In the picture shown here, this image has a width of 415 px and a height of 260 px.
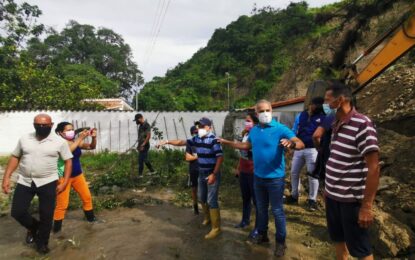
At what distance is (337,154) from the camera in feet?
10.6

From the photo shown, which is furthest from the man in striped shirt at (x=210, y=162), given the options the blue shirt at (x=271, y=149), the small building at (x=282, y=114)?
the small building at (x=282, y=114)

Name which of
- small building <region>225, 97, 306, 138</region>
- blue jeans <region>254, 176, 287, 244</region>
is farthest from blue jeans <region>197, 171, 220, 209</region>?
small building <region>225, 97, 306, 138</region>

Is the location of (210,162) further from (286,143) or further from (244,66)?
(244,66)

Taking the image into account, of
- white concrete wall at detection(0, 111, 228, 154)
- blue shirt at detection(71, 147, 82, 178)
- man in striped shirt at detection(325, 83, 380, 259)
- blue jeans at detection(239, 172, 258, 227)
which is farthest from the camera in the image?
white concrete wall at detection(0, 111, 228, 154)

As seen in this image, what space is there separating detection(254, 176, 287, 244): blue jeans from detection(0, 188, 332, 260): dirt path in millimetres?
399

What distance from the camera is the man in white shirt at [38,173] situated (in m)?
4.87

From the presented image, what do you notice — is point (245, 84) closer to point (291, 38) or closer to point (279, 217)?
point (291, 38)

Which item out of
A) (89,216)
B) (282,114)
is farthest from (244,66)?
(89,216)

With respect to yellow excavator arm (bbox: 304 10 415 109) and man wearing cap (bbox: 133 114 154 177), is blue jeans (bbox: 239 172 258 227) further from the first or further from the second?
man wearing cap (bbox: 133 114 154 177)

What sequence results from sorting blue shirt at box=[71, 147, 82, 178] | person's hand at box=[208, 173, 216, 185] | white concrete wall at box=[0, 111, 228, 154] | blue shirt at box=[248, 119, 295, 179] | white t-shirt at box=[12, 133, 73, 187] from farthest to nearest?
white concrete wall at box=[0, 111, 228, 154], blue shirt at box=[71, 147, 82, 178], person's hand at box=[208, 173, 216, 185], white t-shirt at box=[12, 133, 73, 187], blue shirt at box=[248, 119, 295, 179]

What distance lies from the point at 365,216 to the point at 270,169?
156 centimetres

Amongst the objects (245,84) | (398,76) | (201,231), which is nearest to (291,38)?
(245,84)

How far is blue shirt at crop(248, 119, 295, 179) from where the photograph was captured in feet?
14.4

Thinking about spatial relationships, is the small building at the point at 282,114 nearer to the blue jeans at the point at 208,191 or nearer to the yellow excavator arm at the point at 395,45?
the yellow excavator arm at the point at 395,45
